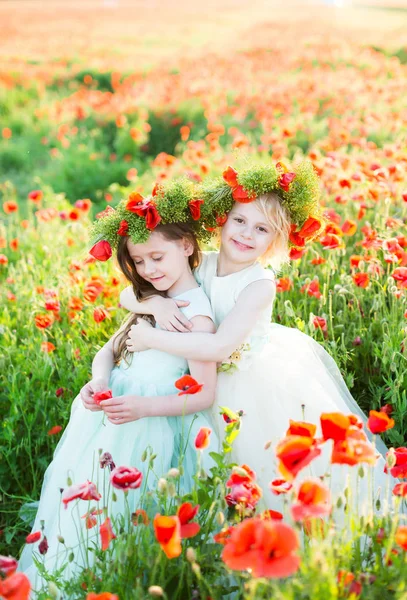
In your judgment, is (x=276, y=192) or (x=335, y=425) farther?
(x=276, y=192)

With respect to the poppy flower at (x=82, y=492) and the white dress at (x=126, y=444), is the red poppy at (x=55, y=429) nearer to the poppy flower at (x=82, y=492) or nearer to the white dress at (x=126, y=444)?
the white dress at (x=126, y=444)

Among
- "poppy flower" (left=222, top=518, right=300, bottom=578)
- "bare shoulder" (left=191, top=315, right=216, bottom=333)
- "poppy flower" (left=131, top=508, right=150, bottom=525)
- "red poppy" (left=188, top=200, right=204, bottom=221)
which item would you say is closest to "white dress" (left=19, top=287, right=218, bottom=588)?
"bare shoulder" (left=191, top=315, right=216, bottom=333)

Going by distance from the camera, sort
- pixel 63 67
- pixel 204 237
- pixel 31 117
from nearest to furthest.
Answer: pixel 204 237
pixel 31 117
pixel 63 67

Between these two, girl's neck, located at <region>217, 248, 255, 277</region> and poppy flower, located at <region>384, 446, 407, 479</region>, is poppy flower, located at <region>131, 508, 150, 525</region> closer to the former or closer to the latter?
poppy flower, located at <region>384, 446, 407, 479</region>

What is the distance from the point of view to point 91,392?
8.02 ft

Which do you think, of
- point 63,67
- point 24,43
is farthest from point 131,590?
point 24,43

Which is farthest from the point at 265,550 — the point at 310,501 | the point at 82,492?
the point at 82,492

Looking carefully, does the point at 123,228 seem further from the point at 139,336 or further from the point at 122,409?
the point at 122,409

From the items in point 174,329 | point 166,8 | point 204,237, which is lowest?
point 174,329

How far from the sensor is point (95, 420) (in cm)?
254

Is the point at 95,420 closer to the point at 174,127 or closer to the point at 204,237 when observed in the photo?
the point at 204,237

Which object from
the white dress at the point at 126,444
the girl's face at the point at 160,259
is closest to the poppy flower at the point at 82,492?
the white dress at the point at 126,444

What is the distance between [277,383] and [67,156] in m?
5.83

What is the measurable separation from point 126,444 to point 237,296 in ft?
2.16
